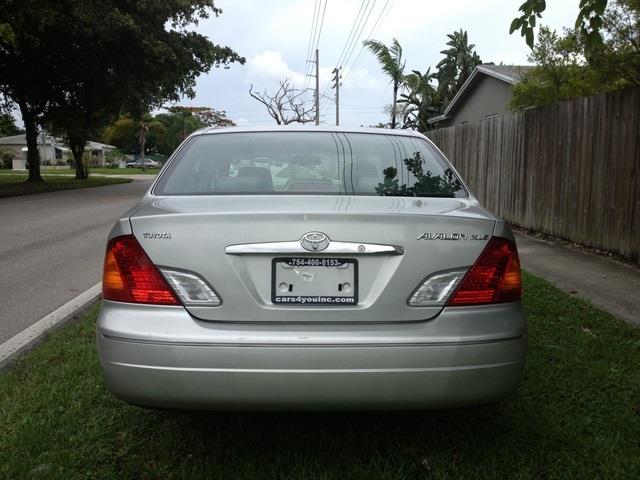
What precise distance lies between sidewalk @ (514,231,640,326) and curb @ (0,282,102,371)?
14.7 feet

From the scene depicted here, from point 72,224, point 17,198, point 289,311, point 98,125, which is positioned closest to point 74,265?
point 72,224

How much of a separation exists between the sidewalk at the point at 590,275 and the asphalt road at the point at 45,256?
4843 mm

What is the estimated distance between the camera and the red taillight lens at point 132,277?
2.43 m

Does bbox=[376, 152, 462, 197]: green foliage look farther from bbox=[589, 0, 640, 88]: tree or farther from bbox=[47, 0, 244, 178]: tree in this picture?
bbox=[47, 0, 244, 178]: tree

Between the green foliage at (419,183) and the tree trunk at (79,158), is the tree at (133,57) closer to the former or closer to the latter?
the tree trunk at (79,158)

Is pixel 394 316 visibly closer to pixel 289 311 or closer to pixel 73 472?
pixel 289 311

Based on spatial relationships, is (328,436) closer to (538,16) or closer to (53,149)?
(538,16)

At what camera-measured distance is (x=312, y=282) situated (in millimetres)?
2383

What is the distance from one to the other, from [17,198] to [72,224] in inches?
308

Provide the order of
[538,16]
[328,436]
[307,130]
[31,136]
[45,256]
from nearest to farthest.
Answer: [328,436], [307,130], [538,16], [45,256], [31,136]

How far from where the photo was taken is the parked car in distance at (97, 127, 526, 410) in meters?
2.33

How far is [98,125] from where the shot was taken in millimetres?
31234

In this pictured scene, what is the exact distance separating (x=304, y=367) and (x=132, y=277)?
78cm

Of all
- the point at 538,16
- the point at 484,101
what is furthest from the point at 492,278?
the point at 484,101
